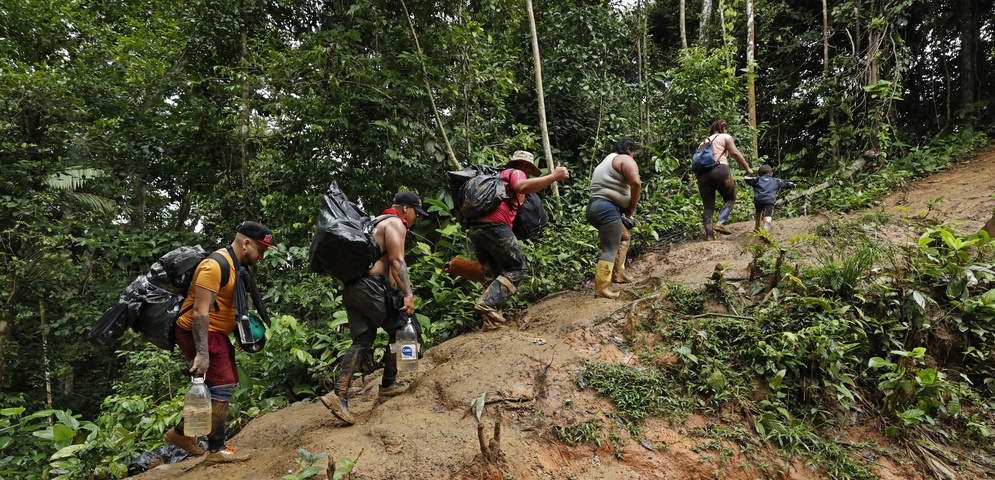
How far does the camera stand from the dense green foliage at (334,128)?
6.87 metres

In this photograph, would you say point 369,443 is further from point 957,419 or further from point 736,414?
point 957,419

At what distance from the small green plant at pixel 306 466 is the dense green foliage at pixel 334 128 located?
2302 mm

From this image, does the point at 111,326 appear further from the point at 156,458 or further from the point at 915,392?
the point at 915,392

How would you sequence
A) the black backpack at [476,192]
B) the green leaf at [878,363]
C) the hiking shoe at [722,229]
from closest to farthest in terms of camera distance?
the green leaf at [878,363], the black backpack at [476,192], the hiking shoe at [722,229]

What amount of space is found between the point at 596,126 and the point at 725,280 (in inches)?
236

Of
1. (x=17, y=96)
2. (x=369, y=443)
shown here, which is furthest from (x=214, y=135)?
(x=369, y=443)

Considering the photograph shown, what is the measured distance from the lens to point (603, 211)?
5168 millimetres

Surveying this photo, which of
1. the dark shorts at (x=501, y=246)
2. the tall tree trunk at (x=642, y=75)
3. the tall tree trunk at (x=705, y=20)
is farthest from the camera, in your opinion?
the tall tree trunk at (x=705, y=20)

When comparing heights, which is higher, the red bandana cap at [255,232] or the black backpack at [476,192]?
the black backpack at [476,192]

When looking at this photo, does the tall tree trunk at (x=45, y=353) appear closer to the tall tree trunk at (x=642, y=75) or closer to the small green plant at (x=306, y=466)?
the small green plant at (x=306, y=466)

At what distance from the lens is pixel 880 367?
3.68 meters

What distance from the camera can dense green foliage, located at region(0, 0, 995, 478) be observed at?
687 cm

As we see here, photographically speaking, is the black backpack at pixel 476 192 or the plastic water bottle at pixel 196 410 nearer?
the plastic water bottle at pixel 196 410

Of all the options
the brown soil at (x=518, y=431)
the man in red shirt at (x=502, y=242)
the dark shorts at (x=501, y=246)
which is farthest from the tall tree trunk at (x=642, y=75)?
the dark shorts at (x=501, y=246)
